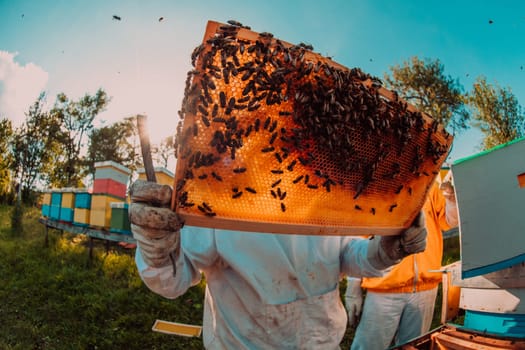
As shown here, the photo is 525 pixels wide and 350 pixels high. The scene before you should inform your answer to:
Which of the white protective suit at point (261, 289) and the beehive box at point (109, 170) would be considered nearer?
the white protective suit at point (261, 289)

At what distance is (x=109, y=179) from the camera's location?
10453 mm

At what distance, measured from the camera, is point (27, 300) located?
796 cm

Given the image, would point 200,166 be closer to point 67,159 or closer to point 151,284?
point 151,284

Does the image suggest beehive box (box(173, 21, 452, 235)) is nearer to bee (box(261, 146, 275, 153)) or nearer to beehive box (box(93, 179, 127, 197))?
bee (box(261, 146, 275, 153))

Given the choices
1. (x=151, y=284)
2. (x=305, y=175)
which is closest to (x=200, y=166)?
(x=305, y=175)

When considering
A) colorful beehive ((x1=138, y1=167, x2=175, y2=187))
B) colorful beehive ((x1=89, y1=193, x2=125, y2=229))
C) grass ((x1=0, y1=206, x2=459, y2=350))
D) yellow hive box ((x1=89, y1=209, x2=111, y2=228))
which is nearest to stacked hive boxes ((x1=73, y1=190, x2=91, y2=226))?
colorful beehive ((x1=89, y1=193, x2=125, y2=229))

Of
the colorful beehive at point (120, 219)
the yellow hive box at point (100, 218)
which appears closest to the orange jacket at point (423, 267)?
the colorful beehive at point (120, 219)

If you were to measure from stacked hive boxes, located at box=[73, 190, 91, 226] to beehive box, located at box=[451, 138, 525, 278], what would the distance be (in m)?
10.6

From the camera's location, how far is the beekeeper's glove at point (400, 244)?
2615 millimetres

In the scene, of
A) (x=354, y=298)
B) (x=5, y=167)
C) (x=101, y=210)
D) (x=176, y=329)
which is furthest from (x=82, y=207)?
(x=5, y=167)

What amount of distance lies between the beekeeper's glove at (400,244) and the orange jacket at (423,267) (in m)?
2.13

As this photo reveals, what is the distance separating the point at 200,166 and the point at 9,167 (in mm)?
29237

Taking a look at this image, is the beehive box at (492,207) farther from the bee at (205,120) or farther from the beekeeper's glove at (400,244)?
the bee at (205,120)

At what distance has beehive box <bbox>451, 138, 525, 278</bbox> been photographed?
2.80 m
